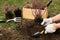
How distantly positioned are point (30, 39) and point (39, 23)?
561 mm

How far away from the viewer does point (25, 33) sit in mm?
3477

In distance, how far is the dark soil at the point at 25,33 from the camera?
11.0ft

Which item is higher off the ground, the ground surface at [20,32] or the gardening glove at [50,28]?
the gardening glove at [50,28]

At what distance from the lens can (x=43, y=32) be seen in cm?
345

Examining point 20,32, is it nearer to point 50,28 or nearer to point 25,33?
point 25,33

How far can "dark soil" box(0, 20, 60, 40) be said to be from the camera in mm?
3363

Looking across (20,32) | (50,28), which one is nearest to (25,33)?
(20,32)

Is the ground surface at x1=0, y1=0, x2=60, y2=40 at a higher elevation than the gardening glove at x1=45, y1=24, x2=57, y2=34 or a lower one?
lower

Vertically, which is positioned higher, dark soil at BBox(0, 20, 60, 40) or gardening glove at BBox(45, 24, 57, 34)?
gardening glove at BBox(45, 24, 57, 34)

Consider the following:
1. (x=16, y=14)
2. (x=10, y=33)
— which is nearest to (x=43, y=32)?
(x=10, y=33)

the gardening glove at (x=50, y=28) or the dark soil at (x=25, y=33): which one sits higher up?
the gardening glove at (x=50, y=28)

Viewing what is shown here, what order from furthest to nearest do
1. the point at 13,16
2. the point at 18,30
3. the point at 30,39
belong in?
the point at 13,16
the point at 18,30
the point at 30,39

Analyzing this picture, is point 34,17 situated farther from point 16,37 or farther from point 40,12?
point 16,37

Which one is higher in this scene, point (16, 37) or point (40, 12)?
point (40, 12)
